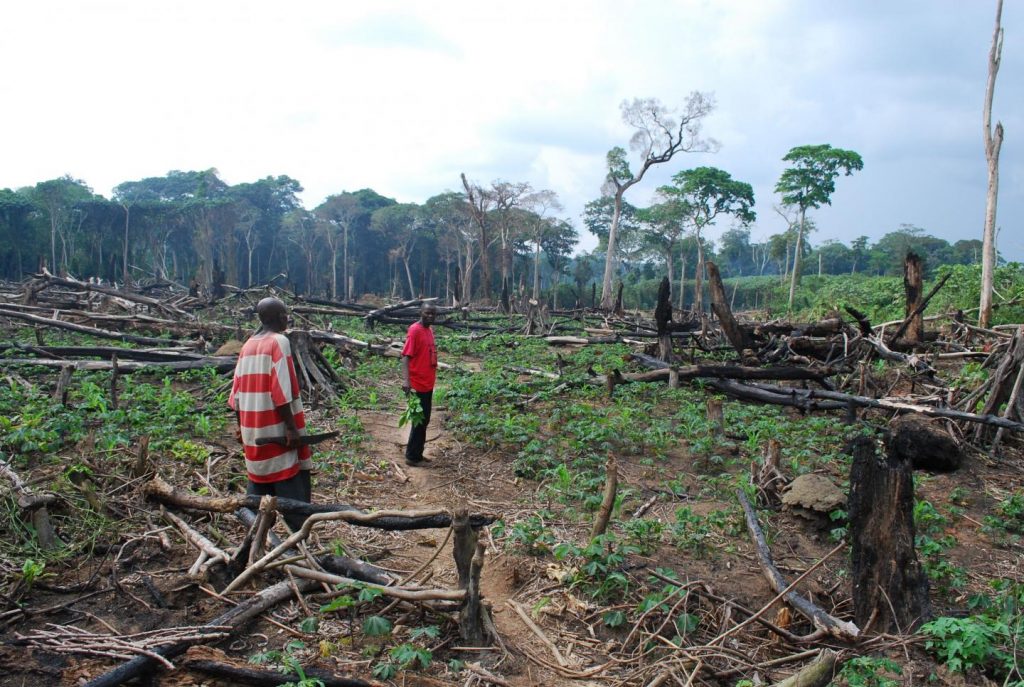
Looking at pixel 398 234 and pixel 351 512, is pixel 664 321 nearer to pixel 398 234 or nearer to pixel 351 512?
pixel 351 512

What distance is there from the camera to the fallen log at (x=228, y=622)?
2523mm

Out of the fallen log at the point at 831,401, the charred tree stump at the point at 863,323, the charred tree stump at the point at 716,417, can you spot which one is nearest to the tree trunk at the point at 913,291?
the charred tree stump at the point at 863,323

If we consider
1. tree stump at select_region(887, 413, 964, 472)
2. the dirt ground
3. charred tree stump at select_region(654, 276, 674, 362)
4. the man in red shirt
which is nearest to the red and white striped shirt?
the dirt ground

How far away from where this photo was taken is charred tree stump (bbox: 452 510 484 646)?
3.14 metres

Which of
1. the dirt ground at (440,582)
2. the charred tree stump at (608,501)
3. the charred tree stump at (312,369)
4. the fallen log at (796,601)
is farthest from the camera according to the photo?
the charred tree stump at (312,369)

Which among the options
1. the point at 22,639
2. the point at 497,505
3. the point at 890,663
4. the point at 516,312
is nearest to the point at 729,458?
the point at 497,505

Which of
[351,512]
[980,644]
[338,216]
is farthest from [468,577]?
[338,216]

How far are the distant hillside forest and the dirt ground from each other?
32919 mm

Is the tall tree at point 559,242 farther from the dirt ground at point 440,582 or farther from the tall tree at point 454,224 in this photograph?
the dirt ground at point 440,582

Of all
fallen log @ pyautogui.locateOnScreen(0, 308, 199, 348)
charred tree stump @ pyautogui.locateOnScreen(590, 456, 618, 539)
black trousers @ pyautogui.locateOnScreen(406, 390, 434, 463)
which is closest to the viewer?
charred tree stump @ pyautogui.locateOnScreen(590, 456, 618, 539)

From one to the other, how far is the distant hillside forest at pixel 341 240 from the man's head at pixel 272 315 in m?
34.7

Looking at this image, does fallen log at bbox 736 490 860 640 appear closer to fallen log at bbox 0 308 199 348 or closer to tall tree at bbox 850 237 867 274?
fallen log at bbox 0 308 199 348

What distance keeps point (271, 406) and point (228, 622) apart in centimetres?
126

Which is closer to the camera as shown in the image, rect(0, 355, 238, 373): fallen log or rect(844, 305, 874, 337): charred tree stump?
rect(0, 355, 238, 373): fallen log
